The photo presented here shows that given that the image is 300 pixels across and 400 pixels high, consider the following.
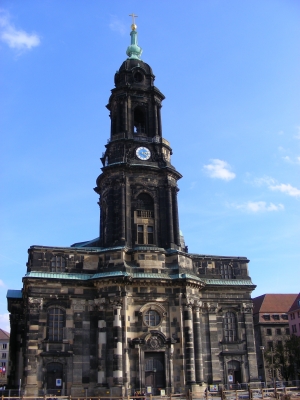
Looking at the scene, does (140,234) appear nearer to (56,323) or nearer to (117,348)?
(117,348)

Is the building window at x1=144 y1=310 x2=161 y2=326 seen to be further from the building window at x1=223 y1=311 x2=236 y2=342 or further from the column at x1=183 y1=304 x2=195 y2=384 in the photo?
the building window at x1=223 y1=311 x2=236 y2=342

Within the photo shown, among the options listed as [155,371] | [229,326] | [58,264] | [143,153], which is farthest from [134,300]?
[143,153]

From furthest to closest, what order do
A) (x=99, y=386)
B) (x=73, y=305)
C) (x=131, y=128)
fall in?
(x=131, y=128), (x=73, y=305), (x=99, y=386)

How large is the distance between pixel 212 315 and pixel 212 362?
4.71m

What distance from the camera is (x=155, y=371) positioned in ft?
151

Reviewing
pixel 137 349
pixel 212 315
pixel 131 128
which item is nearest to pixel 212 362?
pixel 212 315

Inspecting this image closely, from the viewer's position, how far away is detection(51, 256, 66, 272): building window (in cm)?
4850

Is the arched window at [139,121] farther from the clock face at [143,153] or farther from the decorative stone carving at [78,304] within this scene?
the decorative stone carving at [78,304]

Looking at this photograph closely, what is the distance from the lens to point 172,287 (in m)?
48.7

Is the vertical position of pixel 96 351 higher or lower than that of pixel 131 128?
lower

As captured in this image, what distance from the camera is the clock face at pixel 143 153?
5459cm

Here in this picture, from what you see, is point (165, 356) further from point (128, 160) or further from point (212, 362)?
point (128, 160)

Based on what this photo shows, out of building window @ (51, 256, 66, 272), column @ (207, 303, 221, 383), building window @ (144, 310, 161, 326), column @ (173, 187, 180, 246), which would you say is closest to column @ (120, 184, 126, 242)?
column @ (173, 187, 180, 246)

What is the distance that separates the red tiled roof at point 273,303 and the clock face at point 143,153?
43678 millimetres
